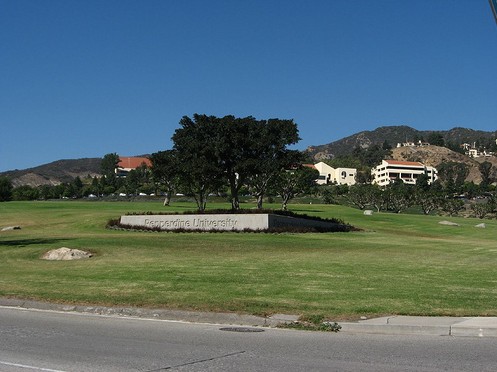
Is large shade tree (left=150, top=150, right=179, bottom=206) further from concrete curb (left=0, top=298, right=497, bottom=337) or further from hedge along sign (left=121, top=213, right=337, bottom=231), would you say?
concrete curb (left=0, top=298, right=497, bottom=337)

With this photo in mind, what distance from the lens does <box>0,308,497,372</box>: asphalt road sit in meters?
8.79

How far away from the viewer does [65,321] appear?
528 inches

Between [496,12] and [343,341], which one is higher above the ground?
[496,12]

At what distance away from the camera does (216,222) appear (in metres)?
45.7

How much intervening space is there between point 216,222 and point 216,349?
35665 mm

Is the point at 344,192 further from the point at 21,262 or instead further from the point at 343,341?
the point at 343,341

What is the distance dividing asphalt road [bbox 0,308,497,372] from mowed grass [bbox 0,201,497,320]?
206cm

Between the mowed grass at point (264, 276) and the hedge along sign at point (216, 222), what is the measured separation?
8.56 metres

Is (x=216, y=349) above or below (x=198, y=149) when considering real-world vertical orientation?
below

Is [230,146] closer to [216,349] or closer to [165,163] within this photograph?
[165,163]

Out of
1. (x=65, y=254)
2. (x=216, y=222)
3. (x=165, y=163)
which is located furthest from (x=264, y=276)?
(x=165, y=163)

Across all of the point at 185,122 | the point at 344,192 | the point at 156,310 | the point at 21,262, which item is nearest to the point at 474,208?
the point at 344,192

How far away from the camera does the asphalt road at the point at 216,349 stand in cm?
879

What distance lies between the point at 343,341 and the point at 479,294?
628 centimetres
